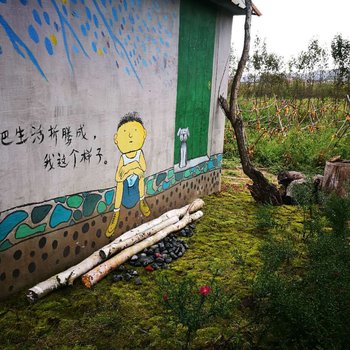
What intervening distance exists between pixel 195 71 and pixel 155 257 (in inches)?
127

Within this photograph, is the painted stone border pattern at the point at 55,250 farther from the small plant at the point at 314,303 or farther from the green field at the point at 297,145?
the green field at the point at 297,145

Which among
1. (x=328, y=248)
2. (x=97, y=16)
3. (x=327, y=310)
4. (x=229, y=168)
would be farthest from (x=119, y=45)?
(x=229, y=168)

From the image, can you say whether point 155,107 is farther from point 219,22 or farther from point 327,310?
point 327,310

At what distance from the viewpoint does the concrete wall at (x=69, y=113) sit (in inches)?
135

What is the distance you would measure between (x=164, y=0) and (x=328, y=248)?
154 inches

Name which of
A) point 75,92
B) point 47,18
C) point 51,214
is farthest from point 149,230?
point 47,18

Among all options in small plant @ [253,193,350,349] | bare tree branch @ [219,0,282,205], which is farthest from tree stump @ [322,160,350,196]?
small plant @ [253,193,350,349]

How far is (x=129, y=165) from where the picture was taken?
16.5ft

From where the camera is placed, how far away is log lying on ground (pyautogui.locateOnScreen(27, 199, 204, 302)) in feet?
12.3

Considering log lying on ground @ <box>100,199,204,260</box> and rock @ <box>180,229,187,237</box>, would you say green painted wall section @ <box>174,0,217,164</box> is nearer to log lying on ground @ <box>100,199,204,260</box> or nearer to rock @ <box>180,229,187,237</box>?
log lying on ground @ <box>100,199,204,260</box>

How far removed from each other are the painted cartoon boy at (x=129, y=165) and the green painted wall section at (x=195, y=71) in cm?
107

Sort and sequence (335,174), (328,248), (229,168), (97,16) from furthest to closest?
(229,168) → (335,174) → (97,16) → (328,248)

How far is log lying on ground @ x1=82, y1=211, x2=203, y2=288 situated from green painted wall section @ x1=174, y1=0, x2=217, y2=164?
1.20 m

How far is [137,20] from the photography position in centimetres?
479
